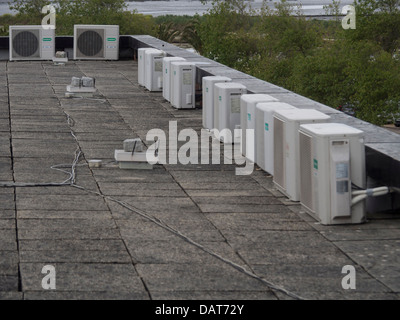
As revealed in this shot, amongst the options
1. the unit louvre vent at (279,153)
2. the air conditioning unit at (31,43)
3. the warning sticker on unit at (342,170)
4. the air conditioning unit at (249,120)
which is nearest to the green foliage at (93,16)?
the air conditioning unit at (31,43)

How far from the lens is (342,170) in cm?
999

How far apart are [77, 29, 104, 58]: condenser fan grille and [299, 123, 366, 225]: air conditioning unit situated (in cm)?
1986

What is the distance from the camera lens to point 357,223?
10273mm

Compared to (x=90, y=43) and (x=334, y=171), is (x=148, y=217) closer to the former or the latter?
(x=334, y=171)

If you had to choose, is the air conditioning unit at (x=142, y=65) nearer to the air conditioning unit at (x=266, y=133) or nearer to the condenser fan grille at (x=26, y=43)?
the condenser fan grille at (x=26, y=43)

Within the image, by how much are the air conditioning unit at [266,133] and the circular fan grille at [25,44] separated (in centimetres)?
1764

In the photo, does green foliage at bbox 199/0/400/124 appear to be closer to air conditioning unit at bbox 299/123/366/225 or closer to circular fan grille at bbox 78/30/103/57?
circular fan grille at bbox 78/30/103/57

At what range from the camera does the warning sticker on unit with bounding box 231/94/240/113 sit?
15061 millimetres

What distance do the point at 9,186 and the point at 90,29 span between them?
18.2 m

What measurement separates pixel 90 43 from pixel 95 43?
0.16 m

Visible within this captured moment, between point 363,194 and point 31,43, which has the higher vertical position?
point 31,43

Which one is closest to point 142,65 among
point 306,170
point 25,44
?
point 25,44

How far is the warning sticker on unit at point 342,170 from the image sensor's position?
998 centimetres

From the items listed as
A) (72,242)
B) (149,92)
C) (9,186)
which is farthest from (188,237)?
(149,92)
